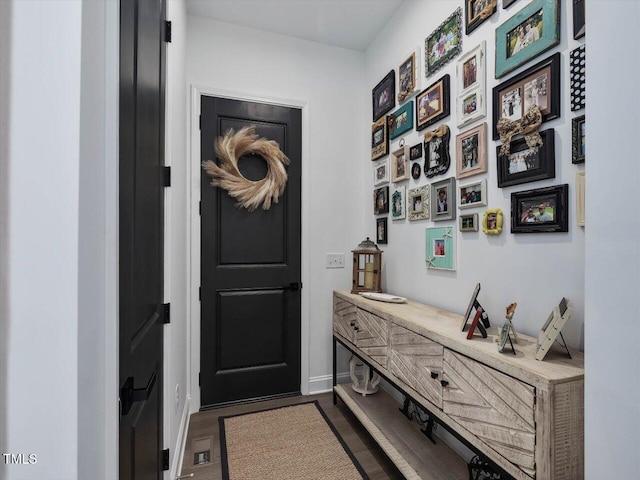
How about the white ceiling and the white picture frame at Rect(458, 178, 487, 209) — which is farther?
the white ceiling

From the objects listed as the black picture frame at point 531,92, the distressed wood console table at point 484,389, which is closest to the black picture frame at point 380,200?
the distressed wood console table at point 484,389

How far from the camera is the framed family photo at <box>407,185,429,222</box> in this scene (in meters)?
2.06

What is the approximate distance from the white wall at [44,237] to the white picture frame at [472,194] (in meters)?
1.65

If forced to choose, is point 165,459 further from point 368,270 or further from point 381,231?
point 381,231

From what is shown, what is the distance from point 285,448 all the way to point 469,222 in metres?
1.72

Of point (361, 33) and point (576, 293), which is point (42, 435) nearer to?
point (576, 293)

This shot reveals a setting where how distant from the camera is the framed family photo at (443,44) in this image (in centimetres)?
179

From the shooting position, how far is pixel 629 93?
71cm

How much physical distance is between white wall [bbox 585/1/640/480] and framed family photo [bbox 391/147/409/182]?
1.49m

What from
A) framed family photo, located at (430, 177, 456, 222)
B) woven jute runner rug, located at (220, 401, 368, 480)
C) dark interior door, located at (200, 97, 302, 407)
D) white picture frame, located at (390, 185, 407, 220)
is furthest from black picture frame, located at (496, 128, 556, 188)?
woven jute runner rug, located at (220, 401, 368, 480)

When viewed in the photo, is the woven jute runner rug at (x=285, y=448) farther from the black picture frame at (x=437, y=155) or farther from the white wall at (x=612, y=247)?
the black picture frame at (x=437, y=155)

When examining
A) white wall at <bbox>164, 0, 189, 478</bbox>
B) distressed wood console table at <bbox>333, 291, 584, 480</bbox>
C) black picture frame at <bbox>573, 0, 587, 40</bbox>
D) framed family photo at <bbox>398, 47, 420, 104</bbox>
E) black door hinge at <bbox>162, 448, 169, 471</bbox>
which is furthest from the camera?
framed family photo at <bbox>398, 47, 420, 104</bbox>

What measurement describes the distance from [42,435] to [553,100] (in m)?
1.79

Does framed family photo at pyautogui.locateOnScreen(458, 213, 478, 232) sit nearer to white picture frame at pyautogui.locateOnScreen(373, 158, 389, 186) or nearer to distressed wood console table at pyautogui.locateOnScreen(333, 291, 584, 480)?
distressed wood console table at pyautogui.locateOnScreen(333, 291, 584, 480)
